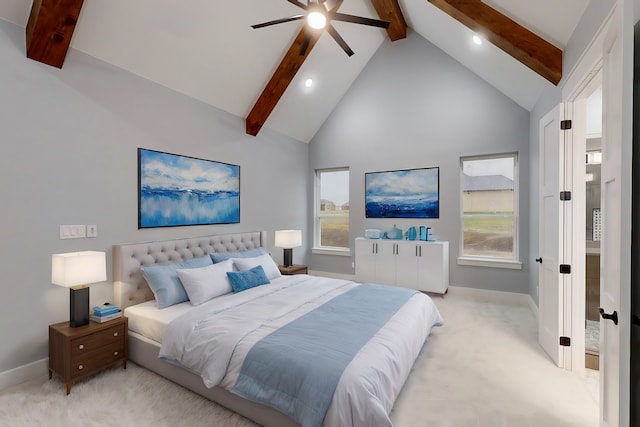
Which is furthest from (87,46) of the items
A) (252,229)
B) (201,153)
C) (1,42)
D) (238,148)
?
(252,229)

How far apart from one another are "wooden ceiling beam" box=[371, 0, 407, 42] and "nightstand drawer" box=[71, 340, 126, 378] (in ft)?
16.9

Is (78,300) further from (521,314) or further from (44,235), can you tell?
(521,314)

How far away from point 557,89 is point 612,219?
7.25 ft

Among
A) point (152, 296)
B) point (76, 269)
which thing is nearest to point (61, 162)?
point (76, 269)

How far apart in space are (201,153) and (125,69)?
1.19 meters

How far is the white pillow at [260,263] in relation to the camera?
372 cm

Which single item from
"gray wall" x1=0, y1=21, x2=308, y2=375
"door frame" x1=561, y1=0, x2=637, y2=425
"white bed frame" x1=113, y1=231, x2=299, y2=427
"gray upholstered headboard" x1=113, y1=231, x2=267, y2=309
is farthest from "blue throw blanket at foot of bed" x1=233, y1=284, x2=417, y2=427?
"gray wall" x1=0, y1=21, x2=308, y2=375

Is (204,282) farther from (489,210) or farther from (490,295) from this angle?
(489,210)

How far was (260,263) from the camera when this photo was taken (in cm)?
392

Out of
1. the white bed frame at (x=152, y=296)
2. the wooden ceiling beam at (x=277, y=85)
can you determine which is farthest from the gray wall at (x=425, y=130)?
the white bed frame at (x=152, y=296)

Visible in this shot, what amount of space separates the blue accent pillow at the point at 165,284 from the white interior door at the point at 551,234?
3.50 m

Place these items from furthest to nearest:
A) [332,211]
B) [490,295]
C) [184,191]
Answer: [332,211], [490,295], [184,191]

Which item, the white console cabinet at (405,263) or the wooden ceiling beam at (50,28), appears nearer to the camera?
the wooden ceiling beam at (50,28)

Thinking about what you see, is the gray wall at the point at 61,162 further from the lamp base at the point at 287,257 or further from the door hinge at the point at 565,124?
the door hinge at the point at 565,124
